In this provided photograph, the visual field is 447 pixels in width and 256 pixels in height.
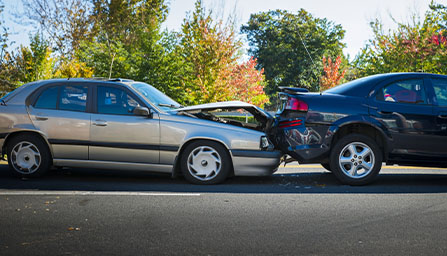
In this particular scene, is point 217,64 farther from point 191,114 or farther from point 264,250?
point 264,250

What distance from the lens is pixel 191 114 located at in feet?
21.8

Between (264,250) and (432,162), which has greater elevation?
(432,162)

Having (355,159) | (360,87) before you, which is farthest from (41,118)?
(360,87)

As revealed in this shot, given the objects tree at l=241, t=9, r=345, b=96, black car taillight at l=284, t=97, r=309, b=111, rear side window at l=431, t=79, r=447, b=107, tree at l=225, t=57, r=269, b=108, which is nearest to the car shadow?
black car taillight at l=284, t=97, r=309, b=111

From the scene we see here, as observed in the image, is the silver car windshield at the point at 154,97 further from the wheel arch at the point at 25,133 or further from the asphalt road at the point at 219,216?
the wheel arch at the point at 25,133

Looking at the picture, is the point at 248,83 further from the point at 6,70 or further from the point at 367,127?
the point at 367,127

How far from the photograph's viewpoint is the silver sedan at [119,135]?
6227 millimetres

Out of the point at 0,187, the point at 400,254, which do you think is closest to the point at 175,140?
the point at 0,187

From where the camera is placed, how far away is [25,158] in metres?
6.55

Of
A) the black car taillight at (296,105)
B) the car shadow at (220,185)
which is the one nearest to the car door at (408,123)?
the car shadow at (220,185)

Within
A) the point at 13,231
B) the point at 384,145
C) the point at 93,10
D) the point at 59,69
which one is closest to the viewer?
the point at 13,231

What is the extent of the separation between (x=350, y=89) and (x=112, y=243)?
14.0 ft

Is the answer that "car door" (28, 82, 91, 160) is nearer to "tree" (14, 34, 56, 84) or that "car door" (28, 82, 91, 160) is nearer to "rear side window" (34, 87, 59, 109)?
"rear side window" (34, 87, 59, 109)

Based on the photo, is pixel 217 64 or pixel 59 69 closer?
pixel 217 64
